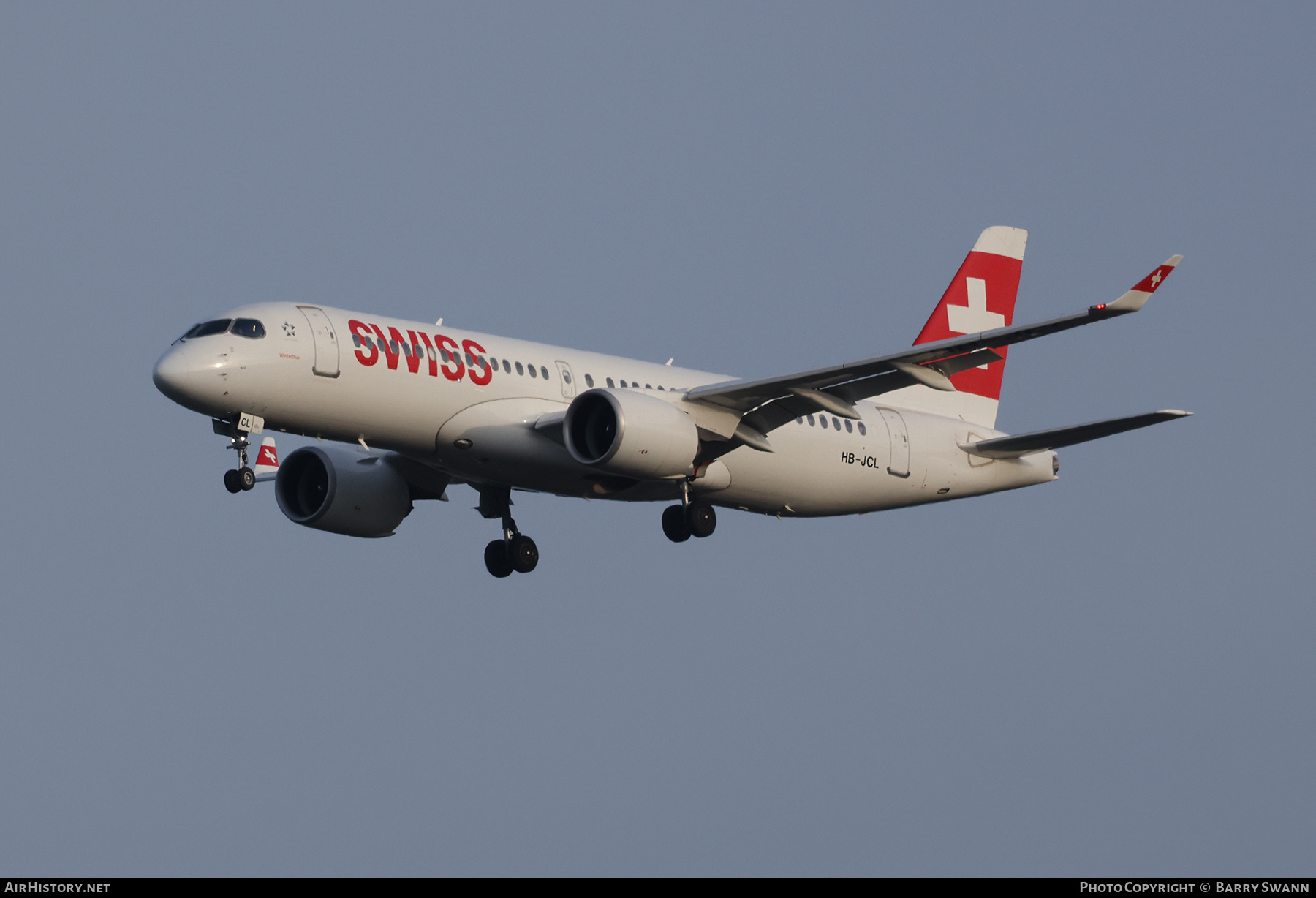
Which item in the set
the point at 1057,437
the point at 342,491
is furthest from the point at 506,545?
the point at 1057,437

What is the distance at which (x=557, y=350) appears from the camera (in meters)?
41.4

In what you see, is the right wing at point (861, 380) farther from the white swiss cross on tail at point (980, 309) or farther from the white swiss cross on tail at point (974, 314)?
the white swiss cross on tail at point (974, 314)

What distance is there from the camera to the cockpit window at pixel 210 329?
37.3 metres

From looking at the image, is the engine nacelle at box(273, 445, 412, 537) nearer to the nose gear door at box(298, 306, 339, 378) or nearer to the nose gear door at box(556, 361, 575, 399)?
the nose gear door at box(556, 361, 575, 399)

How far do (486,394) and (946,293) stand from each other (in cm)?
1654

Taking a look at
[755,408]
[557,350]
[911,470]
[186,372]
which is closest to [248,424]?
[186,372]

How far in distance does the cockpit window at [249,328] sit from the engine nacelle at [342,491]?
6817 mm

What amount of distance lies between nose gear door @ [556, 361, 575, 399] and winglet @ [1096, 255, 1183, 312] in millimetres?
12229

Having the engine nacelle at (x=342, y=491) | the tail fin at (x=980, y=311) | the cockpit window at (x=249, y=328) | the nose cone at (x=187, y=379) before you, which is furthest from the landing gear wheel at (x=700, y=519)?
the nose cone at (x=187, y=379)

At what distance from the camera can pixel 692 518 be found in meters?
41.8

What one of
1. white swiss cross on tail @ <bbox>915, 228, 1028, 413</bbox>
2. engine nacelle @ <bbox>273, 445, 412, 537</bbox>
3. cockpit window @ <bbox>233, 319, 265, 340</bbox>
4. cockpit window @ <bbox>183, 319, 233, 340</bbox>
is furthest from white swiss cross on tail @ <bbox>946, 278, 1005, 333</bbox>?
cockpit window @ <bbox>183, 319, 233, 340</bbox>

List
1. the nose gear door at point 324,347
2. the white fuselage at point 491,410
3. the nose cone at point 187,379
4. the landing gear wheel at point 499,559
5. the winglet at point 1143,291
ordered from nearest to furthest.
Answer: the winglet at point 1143,291 < the nose cone at point 187,379 < the white fuselage at point 491,410 < the nose gear door at point 324,347 < the landing gear wheel at point 499,559
